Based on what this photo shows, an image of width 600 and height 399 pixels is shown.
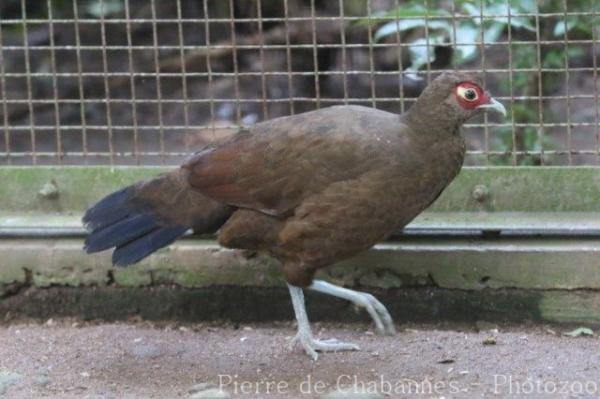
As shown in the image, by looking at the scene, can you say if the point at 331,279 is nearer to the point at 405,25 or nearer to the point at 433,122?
the point at 433,122

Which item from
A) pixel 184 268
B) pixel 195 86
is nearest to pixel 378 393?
pixel 184 268

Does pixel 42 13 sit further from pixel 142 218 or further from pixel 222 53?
pixel 142 218

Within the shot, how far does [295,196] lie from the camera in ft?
18.0

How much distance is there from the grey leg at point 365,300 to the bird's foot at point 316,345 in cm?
16

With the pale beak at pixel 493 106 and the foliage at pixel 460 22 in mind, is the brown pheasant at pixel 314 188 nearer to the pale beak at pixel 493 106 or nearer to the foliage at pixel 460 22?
the pale beak at pixel 493 106

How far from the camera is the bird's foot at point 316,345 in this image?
5680mm

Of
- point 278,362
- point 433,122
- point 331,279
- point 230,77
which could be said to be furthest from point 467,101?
point 230,77

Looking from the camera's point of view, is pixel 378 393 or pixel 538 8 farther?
pixel 538 8

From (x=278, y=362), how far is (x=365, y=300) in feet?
1.51

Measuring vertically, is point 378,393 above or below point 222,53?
below

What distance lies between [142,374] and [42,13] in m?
4.40

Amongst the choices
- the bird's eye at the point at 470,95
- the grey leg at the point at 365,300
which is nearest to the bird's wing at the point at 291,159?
the bird's eye at the point at 470,95

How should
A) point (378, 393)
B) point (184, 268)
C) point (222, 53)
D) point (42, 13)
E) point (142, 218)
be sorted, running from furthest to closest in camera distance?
point (42, 13), point (222, 53), point (184, 268), point (142, 218), point (378, 393)

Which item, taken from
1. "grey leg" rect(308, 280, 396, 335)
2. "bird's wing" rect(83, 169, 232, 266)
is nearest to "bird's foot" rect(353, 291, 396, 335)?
"grey leg" rect(308, 280, 396, 335)
